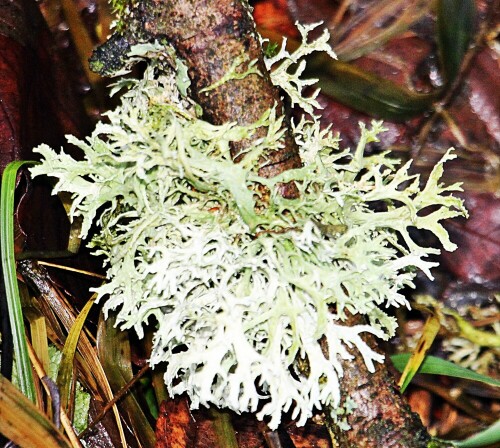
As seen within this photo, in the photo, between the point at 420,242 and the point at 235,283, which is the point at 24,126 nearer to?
the point at 235,283

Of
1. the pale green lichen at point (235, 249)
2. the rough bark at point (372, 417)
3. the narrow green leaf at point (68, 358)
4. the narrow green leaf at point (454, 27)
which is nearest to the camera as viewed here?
the pale green lichen at point (235, 249)

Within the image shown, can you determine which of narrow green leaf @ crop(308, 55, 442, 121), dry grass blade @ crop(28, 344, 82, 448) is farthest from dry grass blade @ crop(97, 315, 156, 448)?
narrow green leaf @ crop(308, 55, 442, 121)

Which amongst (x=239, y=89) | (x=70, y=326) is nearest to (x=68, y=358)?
(x=70, y=326)

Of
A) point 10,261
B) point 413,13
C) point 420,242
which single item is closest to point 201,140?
point 10,261

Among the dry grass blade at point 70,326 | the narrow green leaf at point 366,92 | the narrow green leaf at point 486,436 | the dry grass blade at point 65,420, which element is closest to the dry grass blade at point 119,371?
the dry grass blade at point 70,326

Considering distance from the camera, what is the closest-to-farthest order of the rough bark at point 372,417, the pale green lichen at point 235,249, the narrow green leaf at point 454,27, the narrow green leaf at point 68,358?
1. the pale green lichen at point 235,249
2. the rough bark at point 372,417
3. the narrow green leaf at point 68,358
4. the narrow green leaf at point 454,27

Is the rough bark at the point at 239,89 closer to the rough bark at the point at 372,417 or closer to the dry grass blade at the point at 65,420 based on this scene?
the rough bark at the point at 372,417
